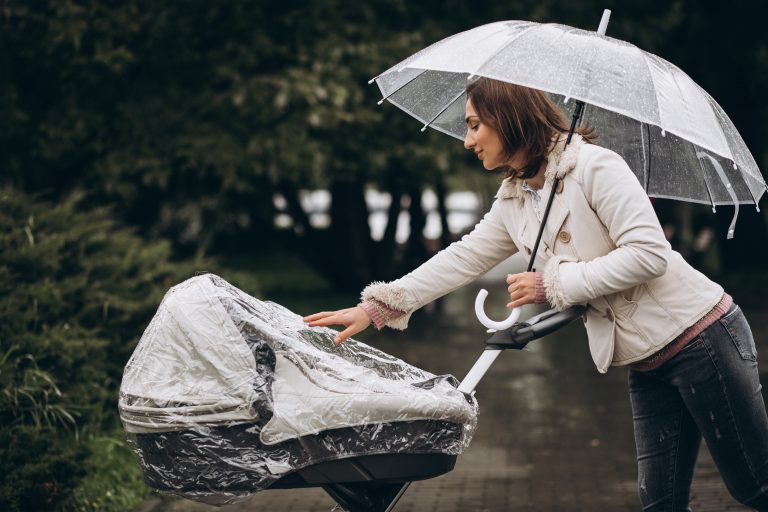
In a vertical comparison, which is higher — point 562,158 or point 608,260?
point 562,158

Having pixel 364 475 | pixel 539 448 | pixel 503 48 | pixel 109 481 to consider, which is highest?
pixel 503 48

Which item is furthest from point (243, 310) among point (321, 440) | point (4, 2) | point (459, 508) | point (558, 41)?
point (4, 2)

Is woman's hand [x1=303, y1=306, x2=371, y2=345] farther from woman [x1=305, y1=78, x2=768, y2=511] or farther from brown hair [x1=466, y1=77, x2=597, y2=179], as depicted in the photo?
brown hair [x1=466, y1=77, x2=597, y2=179]

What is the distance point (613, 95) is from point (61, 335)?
4.01 metres

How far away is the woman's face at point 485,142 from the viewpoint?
3.31 m

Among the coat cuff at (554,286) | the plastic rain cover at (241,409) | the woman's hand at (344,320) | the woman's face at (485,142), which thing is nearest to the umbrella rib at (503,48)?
the woman's face at (485,142)

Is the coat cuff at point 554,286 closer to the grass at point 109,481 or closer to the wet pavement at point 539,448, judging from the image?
the wet pavement at point 539,448

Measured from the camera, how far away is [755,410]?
3.27 m

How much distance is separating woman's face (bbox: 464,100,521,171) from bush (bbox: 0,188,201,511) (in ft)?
9.00

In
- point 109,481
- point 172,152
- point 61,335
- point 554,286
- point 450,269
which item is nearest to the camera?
point 554,286

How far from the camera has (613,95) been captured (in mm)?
3336

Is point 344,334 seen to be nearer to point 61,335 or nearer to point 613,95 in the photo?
point 613,95

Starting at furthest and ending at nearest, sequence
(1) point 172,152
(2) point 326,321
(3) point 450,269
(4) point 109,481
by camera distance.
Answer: (1) point 172,152
(4) point 109,481
(3) point 450,269
(2) point 326,321

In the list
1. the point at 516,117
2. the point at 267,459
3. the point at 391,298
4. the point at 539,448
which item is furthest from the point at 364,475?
the point at 539,448
